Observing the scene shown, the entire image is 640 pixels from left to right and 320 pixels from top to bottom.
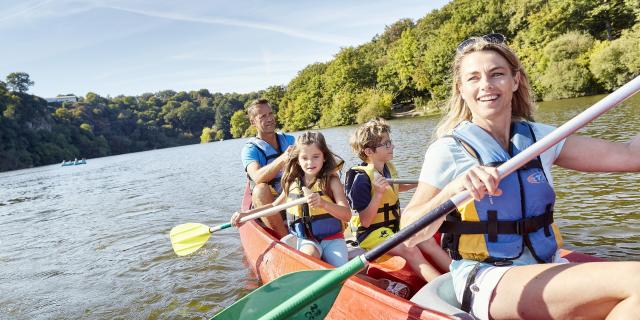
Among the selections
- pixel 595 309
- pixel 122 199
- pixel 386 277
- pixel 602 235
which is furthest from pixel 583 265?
pixel 122 199

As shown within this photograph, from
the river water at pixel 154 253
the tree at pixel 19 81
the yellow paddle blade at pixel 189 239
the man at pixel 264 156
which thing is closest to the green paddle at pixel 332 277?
the river water at pixel 154 253

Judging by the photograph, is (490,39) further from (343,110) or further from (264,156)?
(343,110)

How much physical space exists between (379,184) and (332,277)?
1335 millimetres

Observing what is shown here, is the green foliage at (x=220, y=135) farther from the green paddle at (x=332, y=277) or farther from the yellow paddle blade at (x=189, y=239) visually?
the green paddle at (x=332, y=277)

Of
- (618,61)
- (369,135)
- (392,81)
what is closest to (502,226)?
(369,135)

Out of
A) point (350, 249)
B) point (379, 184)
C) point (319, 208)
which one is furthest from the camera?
point (350, 249)

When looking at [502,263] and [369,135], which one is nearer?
[502,263]

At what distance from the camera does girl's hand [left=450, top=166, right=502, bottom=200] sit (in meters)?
1.51

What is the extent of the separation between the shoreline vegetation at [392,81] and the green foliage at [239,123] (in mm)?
265

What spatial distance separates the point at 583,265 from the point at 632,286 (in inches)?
6.6

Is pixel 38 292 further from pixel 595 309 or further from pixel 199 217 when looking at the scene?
pixel 595 309

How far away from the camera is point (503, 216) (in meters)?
1.75

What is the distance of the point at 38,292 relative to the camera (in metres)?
5.32

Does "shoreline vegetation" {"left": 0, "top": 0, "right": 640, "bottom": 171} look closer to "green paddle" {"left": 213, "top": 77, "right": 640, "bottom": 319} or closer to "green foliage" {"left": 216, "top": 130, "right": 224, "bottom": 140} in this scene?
"green foliage" {"left": 216, "top": 130, "right": 224, "bottom": 140}
